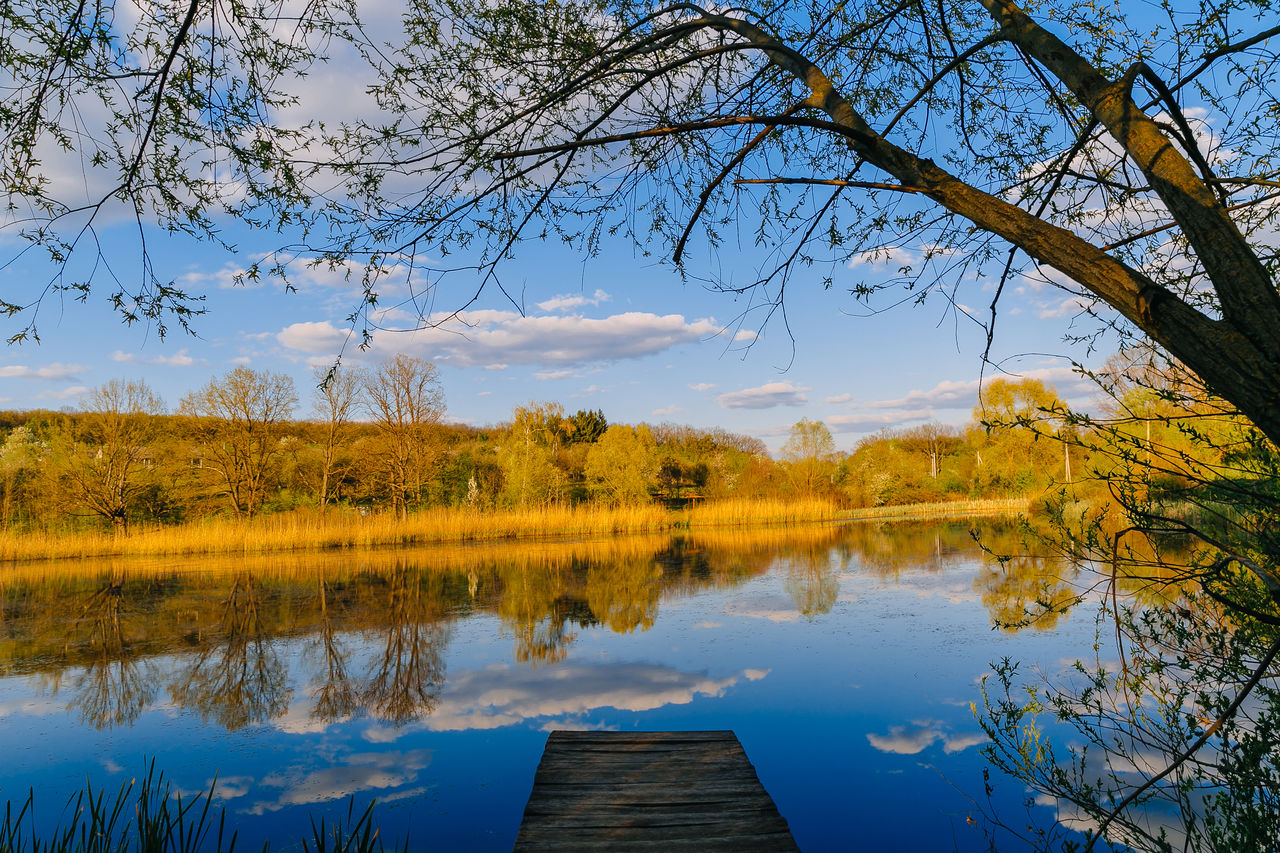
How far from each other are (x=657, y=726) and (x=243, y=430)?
19635 mm

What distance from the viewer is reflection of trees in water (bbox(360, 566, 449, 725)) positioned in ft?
21.5

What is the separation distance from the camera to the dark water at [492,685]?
469 centimetres

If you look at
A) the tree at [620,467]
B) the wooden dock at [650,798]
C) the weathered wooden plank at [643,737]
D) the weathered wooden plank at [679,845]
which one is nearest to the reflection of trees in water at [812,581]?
the weathered wooden plank at [643,737]

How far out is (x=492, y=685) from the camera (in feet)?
23.4

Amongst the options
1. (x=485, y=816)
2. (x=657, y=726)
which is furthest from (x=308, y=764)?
(x=657, y=726)

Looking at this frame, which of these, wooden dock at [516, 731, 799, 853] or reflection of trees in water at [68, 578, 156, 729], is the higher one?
wooden dock at [516, 731, 799, 853]

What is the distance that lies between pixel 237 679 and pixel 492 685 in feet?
8.96

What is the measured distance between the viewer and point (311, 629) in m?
9.49

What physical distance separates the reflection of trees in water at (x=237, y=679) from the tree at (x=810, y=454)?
78.5ft

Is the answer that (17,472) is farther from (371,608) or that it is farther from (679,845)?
(679,845)

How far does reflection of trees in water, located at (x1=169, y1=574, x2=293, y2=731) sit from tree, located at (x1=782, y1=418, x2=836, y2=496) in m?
23.9

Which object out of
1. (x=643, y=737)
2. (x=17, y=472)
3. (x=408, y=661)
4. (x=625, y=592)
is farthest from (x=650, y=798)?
(x=17, y=472)

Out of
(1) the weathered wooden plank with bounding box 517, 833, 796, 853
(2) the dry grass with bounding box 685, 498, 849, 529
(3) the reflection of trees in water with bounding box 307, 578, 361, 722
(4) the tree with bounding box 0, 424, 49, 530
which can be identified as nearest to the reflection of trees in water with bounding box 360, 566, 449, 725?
(3) the reflection of trees in water with bounding box 307, 578, 361, 722

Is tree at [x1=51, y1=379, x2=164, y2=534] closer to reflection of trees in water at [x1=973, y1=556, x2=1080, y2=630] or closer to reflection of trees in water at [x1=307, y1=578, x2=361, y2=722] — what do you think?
reflection of trees in water at [x1=307, y1=578, x2=361, y2=722]
